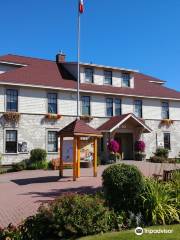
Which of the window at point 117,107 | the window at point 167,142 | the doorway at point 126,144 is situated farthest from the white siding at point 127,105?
the window at point 167,142

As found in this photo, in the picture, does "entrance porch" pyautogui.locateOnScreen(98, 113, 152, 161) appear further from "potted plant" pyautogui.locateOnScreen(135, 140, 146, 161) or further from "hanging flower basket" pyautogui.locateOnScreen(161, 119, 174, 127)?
"hanging flower basket" pyautogui.locateOnScreen(161, 119, 174, 127)

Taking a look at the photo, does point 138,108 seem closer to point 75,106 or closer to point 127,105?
point 127,105

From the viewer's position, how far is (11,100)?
98.2ft

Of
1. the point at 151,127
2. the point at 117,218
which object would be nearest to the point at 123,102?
the point at 151,127

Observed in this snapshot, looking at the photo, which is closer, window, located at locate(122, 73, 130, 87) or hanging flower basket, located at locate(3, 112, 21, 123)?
hanging flower basket, located at locate(3, 112, 21, 123)

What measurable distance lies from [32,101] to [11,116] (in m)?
2.31

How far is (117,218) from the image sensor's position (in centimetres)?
966

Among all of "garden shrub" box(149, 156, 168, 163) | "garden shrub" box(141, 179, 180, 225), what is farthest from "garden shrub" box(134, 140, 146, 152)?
"garden shrub" box(141, 179, 180, 225)

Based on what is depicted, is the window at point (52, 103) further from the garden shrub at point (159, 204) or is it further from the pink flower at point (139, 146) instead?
the garden shrub at point (159, 204)

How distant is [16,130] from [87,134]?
36.9ft

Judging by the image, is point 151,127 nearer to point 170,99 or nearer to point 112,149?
point 170,99

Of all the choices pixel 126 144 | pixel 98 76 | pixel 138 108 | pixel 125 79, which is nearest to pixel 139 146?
pixel 126 144

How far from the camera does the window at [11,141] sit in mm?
29562

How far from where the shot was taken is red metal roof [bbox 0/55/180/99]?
102 ft
